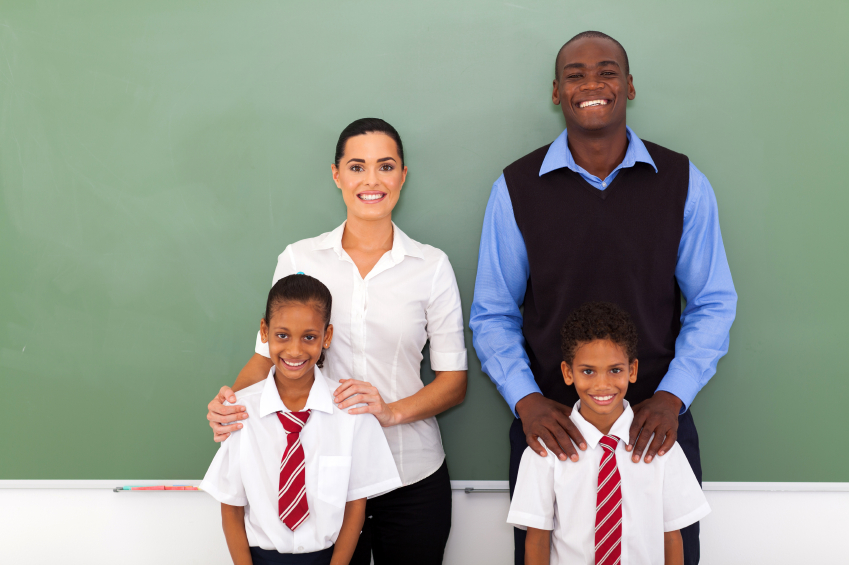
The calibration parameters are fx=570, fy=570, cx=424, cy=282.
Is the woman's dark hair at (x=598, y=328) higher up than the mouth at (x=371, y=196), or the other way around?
the mouth at (x=371, y=196)

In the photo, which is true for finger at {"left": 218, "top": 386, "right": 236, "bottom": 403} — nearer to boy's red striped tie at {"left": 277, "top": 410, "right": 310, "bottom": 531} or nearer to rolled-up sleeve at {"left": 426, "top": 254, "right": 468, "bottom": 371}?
boy's red striped tie at {"left": 277, "top": 410, "right": 310, "bottom": 531}

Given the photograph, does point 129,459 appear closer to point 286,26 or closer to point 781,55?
point 286,26

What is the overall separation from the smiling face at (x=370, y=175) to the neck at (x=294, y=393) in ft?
1.77

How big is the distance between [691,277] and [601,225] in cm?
34

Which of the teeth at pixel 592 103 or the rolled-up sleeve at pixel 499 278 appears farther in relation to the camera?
the rolled-up sleeve at pixel 499 278

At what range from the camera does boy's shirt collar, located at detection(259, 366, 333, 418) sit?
1531 mm

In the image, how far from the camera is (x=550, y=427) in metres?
1.54

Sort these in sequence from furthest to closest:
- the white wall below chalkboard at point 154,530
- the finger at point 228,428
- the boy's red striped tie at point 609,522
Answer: the white wall below chalkboard at point 154,530
the finger at point 228,428
the boy's red striped tie at point 609,522

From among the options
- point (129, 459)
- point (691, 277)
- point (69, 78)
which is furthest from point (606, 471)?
point (69, 78)

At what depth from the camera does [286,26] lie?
197cm

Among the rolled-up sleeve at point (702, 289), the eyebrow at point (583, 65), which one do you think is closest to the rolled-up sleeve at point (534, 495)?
the rolled-up sleeve at point (702, 289)

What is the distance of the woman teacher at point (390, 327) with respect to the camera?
177cm

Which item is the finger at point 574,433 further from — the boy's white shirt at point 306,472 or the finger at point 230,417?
the finger at point 230,417

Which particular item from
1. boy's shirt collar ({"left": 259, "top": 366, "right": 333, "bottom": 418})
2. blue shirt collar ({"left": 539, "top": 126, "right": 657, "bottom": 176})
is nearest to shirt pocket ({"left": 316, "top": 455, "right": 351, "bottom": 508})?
boy's shirt collar ({"left": 259, "top": 366, "right": 333, "bottom": 418})
